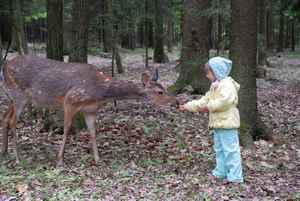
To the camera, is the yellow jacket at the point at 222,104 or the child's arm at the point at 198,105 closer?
the yellow jacket at the point at 222,104

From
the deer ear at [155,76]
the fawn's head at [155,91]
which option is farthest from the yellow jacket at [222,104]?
the deer ear at [155,76]

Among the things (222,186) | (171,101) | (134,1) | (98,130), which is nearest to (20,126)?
(98,130)

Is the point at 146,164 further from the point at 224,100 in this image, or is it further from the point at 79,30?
the point at 79,30

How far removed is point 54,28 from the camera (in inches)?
406

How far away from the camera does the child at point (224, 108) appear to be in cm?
648

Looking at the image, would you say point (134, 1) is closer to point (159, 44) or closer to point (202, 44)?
point (159, 44)

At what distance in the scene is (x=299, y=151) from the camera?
28.5ft

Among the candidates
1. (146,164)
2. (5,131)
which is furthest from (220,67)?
(5,131)

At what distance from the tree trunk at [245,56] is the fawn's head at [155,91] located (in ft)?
5.95

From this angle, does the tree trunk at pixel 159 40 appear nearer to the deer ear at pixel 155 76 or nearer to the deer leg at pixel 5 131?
the deer leg at pixel 5 131

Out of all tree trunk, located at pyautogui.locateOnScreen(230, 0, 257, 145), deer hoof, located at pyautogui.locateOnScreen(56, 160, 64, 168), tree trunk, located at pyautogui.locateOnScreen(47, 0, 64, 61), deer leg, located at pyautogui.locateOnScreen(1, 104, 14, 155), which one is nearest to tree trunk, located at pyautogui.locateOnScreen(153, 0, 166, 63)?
tree trunk, located at pyautogui.locateOnScreen(47, 0, 64, 61)

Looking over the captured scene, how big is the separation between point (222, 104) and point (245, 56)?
232cm

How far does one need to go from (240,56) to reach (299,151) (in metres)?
1.84

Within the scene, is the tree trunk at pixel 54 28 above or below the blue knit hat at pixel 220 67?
above
